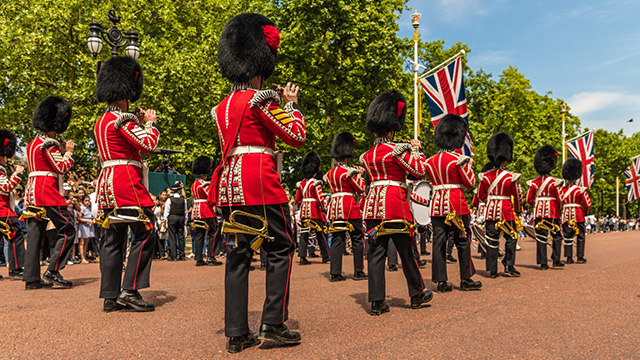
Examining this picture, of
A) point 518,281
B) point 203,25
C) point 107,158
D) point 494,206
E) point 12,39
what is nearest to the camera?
point 107,158

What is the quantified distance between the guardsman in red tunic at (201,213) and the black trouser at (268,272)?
6.74 metres

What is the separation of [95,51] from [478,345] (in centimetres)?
1090

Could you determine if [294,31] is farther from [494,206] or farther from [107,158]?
[107,158]

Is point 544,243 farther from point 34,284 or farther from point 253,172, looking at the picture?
point 34,284

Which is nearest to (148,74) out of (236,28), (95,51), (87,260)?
(95,51)

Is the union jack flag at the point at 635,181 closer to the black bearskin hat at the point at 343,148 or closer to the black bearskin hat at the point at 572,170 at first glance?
the black bearskin hat at the point at 572,170

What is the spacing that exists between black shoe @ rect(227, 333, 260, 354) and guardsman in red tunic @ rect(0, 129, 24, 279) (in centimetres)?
595

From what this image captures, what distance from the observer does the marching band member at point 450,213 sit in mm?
6742

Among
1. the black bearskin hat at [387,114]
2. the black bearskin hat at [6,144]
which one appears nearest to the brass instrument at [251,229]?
the black bearskin hat at [387,114]

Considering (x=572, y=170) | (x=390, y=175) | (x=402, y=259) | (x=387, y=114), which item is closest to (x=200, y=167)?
(x=387, y=114)

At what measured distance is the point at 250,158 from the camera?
4.11 meters

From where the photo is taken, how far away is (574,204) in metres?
10.6

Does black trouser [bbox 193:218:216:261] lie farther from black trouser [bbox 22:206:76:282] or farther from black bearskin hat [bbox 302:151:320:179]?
black trouser [bbox 22:206:76:282]

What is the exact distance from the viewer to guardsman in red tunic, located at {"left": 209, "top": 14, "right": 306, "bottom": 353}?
4000 mm
